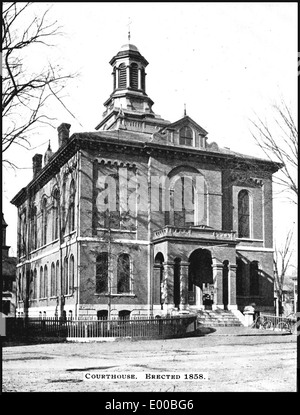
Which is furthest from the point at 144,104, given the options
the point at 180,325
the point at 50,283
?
the point at 180,325

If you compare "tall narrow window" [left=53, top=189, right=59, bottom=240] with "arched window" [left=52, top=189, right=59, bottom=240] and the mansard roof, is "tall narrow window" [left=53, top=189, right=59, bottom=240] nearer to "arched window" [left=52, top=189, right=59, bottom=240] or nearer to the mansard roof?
"arched window" [left=52, top=189, right=59, bottom=240]

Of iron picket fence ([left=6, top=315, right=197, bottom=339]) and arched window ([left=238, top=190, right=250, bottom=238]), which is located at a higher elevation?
arched window ([left=238, top=190, right=250, bottom=238])

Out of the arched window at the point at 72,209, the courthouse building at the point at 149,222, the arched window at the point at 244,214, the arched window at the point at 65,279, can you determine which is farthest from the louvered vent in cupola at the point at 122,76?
the arched window at the point at 65,279

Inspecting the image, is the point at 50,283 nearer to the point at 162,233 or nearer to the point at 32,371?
the point at 162,233

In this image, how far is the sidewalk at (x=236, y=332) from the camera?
1167 inches

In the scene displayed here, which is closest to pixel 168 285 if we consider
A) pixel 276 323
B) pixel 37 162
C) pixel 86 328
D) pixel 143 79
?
pixel 276 323

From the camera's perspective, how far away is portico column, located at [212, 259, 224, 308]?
1422 inches

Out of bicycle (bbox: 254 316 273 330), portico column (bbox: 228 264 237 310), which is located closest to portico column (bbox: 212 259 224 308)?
portico column (bbox: 228 264 237 310)

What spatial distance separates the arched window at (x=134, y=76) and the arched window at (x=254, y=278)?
1646 centimetres

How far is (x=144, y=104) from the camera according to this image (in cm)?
4484

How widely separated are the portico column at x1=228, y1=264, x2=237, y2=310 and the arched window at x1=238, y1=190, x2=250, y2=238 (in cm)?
507

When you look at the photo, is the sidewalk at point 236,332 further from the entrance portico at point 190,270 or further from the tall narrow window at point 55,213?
the tall narrow window at point 55,213

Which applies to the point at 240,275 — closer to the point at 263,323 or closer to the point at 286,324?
the point at 263,323
